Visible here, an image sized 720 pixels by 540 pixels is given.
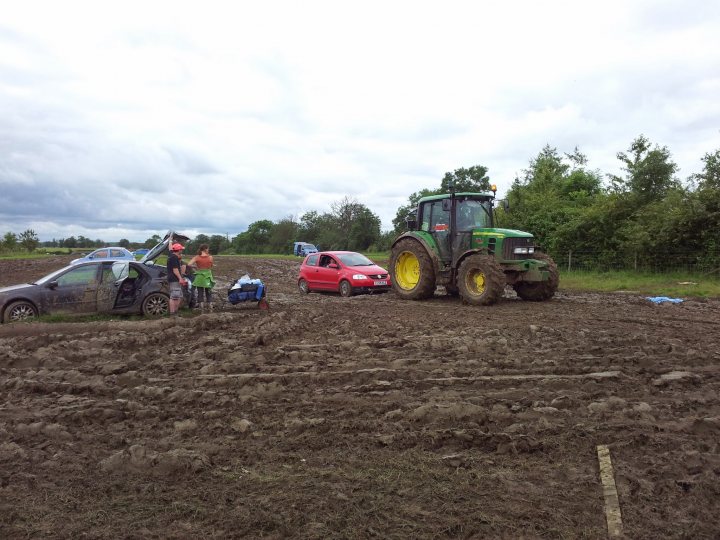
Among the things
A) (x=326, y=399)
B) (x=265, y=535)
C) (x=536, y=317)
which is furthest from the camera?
(x=536, y=317)

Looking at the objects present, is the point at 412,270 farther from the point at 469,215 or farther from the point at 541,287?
the point at 541,287

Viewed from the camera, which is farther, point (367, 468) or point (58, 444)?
point (58, 444)

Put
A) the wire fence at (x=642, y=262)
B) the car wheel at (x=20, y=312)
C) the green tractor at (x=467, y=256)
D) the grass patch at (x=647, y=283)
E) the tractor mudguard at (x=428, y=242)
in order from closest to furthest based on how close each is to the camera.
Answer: the car wheel at (x=20, y=312)
the green tractor at (x=467, y=256)
the tractor mudguard at (x=428, y=242)
the grass patch at (x=647, y=283)
the wire fence at (x=642, y=262)

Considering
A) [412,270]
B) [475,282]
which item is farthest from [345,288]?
[475,282]

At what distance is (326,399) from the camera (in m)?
5.61

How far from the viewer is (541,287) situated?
45.5 feet

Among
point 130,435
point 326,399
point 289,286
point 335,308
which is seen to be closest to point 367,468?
point 326,399

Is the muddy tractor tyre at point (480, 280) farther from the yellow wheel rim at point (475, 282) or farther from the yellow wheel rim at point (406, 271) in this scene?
the yellow wheel rim at point (406, 271)

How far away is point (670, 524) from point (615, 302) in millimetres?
11483

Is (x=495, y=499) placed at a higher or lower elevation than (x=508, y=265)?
lower

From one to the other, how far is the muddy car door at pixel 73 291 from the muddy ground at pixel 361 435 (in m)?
3.10

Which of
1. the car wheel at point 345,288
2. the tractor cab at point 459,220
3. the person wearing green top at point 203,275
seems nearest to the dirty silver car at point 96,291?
the person wearing green top at point 203,275

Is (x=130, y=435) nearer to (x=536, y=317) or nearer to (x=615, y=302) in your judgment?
(x=536, y=317)

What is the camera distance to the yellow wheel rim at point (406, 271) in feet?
50.4
